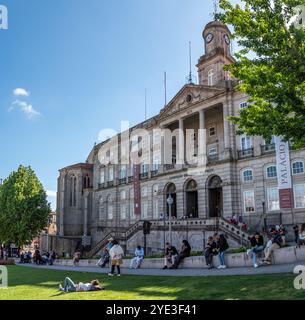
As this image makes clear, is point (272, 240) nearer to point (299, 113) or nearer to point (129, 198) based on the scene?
point (299, 113)

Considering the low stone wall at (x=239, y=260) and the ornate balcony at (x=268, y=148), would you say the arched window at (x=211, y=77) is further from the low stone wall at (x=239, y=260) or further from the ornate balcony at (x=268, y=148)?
the low stone wall at (x=239, y=260)

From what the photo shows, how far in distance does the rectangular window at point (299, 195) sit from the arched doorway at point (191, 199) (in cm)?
1216

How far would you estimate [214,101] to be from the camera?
41.0 meters

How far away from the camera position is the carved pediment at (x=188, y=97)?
41562 millimetres

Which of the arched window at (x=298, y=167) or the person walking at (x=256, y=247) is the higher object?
the arched window at (x=298, y=167)

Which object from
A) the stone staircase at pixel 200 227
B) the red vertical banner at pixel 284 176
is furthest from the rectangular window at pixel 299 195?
the stone staircase at pixel 200 227

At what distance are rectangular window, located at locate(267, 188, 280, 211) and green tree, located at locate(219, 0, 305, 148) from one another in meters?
19.3

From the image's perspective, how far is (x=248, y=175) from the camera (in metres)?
37.1

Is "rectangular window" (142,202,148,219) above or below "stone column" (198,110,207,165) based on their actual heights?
below

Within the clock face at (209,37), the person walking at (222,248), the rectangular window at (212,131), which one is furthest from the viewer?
the clock face at (209,37)

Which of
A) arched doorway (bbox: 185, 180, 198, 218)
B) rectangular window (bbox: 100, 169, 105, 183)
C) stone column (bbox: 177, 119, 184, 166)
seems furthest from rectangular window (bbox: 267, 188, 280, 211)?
rectangular window (bbox: 100, 169, 105, 183)

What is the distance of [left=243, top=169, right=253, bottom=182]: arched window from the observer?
Answer: 121 ft

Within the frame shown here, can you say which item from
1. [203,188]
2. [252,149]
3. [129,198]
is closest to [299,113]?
[252,149]

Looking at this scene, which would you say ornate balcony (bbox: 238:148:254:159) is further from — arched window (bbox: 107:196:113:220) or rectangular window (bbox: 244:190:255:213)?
arched window (bbox: 107:196:113:220)
